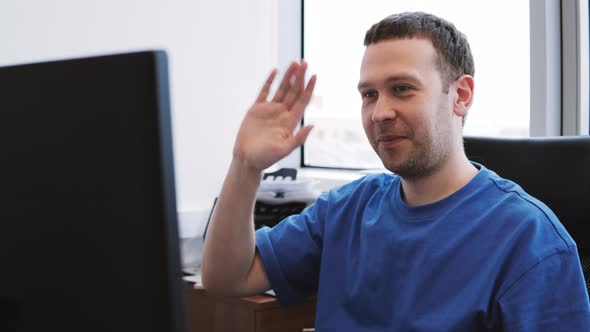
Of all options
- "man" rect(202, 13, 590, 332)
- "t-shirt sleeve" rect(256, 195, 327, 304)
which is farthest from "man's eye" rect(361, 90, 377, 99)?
"t-shirt sleeve" rect(256, 195, 327, 304)

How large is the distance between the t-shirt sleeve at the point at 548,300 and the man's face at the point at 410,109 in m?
0.29

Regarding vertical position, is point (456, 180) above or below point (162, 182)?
below

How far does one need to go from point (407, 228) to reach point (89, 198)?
78 centimetres

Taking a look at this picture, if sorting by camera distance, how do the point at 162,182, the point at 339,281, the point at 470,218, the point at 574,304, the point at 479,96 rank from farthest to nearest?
the point at 479,96 < the point at 339,281 < the point at 470,218 < the point at 574,304 < the point at 162,182

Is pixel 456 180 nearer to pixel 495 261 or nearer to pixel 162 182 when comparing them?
pixel 495 261

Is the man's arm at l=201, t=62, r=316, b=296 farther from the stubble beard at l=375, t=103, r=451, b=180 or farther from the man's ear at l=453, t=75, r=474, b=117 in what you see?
the man's ear at l=453, t=75, r=474, b=117

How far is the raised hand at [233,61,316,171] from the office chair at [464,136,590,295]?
2.00ft

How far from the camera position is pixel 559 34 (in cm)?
199

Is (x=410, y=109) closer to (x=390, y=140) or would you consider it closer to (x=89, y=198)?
(x=390, y=140)

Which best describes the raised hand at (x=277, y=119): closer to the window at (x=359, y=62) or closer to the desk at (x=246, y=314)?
the desk at (x=246, y=314)

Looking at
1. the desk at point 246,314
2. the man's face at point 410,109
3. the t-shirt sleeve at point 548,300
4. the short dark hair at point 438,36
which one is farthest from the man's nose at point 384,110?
the desk at point 246,314

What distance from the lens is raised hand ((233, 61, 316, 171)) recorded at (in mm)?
921

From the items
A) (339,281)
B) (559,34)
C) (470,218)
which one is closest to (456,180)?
(470,218)

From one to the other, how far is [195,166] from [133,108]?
1844 millimetres
